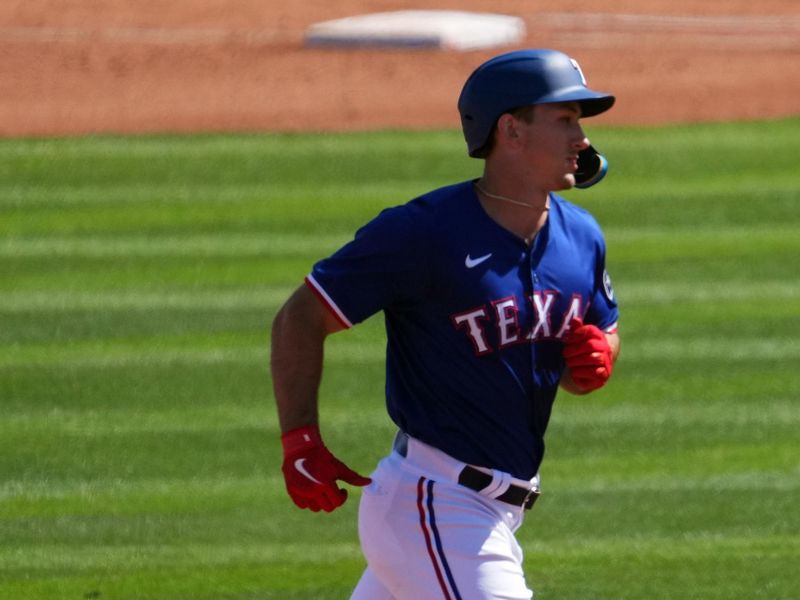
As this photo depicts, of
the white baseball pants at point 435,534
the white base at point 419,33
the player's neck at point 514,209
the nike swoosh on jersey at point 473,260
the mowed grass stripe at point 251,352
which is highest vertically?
Result: the player's neck at point 514,209

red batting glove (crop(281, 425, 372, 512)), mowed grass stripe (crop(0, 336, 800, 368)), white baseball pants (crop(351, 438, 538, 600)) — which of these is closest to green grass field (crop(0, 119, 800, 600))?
mowed grass stripe (crop(0, 336, 800, 368))

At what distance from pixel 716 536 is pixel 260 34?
1180 cm

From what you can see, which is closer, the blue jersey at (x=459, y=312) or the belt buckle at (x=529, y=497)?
the blue jersey at (x=459, y=312)

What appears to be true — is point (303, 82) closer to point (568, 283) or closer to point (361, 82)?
point (361, 82)

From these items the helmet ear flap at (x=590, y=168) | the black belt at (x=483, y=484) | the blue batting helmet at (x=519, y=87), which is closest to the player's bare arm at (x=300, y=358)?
the black belt at (x=483, y=484)

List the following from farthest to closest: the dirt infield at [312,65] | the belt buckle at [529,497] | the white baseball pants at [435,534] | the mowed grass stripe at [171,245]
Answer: the dirt infield at [312,65]
the mowed grass stripe at [171,245]
the belt buckle at [529,497]
the white baseball pants at [435,534]

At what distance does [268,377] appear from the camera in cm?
941

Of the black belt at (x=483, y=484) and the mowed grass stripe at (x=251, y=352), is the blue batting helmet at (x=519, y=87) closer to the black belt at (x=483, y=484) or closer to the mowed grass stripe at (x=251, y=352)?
the black belt at (x=483, y=484)

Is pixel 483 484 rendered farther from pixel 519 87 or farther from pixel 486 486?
pixel 519 87

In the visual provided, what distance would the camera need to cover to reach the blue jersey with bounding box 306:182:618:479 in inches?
173

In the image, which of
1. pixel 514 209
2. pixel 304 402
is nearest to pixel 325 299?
pixel 304 402

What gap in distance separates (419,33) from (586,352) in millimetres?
12865

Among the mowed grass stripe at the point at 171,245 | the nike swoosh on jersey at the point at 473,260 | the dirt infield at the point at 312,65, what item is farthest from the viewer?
the dirt infield at the point at 312,65

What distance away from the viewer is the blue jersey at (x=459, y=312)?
439 centimetres
